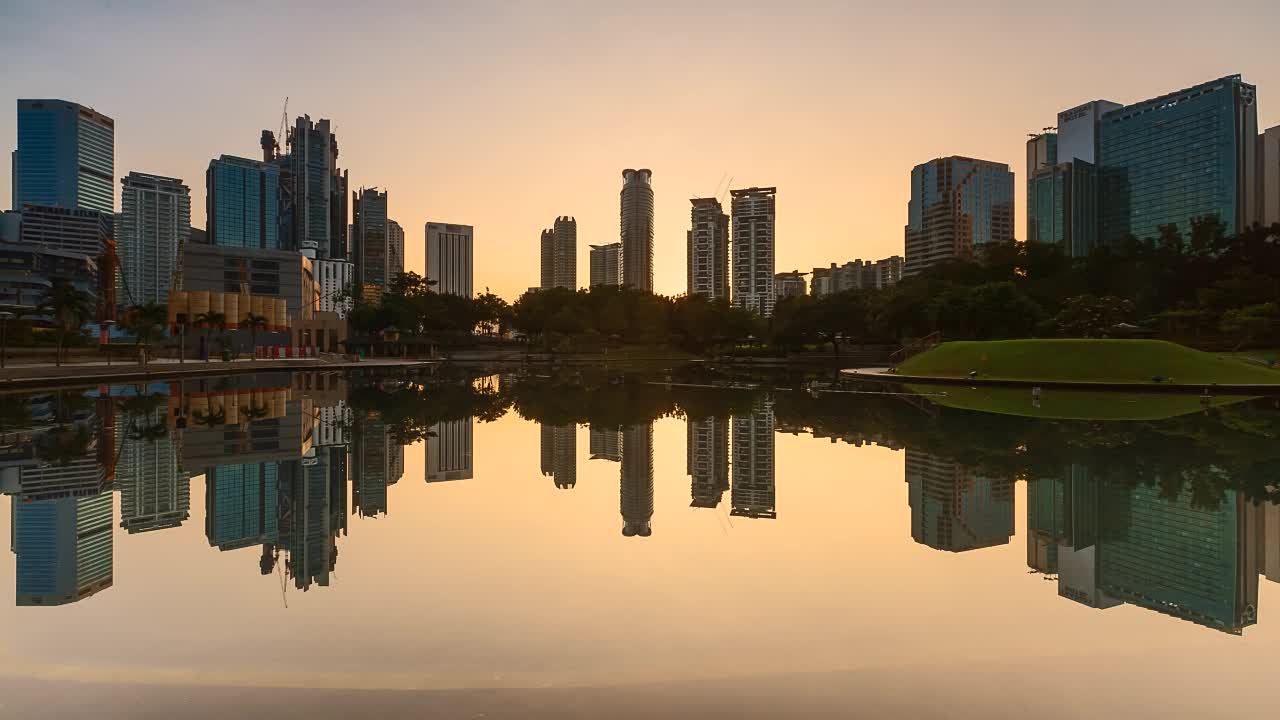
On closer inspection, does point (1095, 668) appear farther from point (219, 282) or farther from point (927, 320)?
point (219, 282)

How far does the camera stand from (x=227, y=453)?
15.9 meters

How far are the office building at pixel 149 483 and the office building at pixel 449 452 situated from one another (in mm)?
3973

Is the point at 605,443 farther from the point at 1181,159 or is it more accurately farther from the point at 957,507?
the point at 1181,159

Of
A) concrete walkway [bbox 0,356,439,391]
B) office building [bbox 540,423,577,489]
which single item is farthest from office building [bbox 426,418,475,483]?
concrete walkway [bbox 0,356,439,391]

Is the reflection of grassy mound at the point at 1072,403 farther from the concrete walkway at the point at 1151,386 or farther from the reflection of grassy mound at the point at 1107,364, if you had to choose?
the reflection of grassy mound at the point at 1107,364

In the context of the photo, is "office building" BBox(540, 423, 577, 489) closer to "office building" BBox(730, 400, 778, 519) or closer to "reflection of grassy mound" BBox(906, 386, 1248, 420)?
"office building" BBox(730, 400, 778, 519)

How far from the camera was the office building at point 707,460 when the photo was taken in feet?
40.0

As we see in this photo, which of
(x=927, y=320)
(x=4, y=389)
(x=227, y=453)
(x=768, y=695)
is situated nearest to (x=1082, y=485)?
(x=768, y=695)

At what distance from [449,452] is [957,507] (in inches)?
426

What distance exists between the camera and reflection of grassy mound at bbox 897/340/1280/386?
35.0 m

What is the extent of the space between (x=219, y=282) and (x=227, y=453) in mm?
123926

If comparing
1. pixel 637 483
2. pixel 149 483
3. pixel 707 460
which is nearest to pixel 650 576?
pixel 637 483

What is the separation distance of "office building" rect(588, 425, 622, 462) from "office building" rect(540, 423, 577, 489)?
17.5 inches

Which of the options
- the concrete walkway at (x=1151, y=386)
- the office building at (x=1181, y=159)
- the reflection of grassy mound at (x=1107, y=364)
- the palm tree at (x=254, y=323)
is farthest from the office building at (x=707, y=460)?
the office building at (x=1181, y=159)
